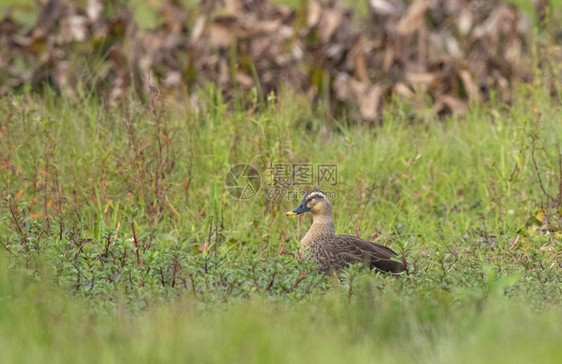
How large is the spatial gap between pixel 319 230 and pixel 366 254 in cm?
43

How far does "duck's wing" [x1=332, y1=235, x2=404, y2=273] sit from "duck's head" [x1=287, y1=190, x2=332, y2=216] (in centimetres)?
26

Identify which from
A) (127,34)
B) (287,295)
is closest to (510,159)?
(287,295)

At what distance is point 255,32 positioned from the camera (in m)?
8.19

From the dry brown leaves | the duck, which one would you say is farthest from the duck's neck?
the dry brown leaves

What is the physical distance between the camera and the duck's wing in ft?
15.5

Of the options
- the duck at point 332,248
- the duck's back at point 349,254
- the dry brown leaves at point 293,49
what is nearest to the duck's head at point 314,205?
the duck at point 332,248

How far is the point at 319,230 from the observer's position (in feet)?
17.0

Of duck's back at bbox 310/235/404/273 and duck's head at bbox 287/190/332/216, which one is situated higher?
duck's head at bbox 287/190/332/216

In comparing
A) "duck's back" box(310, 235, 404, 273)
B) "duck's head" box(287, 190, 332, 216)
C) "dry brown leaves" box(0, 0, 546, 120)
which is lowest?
"duck's back" box(310, 235, 404, 273)

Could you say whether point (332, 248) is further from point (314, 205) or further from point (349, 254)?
point (314, 205)

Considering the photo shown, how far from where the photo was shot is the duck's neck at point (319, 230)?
16.8ft

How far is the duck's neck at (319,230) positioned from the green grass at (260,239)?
203 millimetres

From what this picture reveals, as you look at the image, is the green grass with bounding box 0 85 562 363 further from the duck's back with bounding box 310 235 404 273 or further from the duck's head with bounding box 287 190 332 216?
the duck's head with bounding box 287 190 332 216

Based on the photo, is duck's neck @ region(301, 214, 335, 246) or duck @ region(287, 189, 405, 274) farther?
duck's neck @ region(301, 214, 335, 246)
